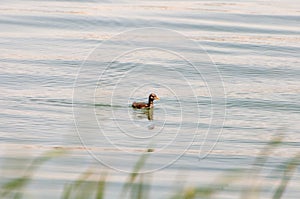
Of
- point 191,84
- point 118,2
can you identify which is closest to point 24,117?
point 191,84

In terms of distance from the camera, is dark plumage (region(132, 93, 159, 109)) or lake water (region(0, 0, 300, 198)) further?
dark plumage (region(132, 93, 159, 109))

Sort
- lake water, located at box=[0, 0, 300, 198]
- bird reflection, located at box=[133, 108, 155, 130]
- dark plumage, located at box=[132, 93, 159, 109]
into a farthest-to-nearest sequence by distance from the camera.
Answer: dark plumage, located at box=[132, 93, 159, 109], bird reflection, located at box=[133, 108, 155, 130], lake water, located at box=[0, 0, 300, 198]

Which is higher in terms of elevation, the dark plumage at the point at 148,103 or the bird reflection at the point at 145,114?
the dark plumage at the point at 148,103

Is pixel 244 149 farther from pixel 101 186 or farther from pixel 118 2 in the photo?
pixel 118 2

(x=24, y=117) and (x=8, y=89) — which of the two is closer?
(x=24, y=117)

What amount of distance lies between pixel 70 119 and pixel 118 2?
758cm

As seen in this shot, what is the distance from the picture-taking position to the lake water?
7.59m

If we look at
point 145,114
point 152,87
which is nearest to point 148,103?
point 145,114

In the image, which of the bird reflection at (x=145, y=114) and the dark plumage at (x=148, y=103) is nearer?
the bird reflection at (x=145, y=114)

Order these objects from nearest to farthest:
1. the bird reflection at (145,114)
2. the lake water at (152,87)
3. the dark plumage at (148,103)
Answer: the lake water at (152,87) → the bird reflection at (145,114) → the dark plumage at (148,103)

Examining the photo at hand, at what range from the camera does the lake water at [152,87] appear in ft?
24.9

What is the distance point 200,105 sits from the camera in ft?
34.4

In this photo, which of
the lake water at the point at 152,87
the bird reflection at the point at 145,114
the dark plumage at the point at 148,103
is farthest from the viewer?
the dark plumage at the point at 148,103

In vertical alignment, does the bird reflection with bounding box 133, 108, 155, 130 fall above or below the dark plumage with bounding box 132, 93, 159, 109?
below
